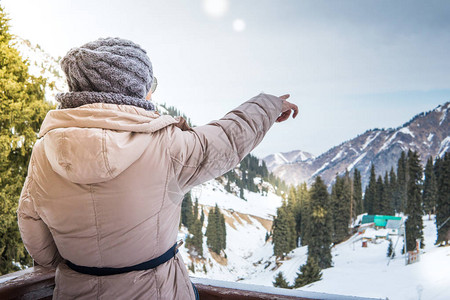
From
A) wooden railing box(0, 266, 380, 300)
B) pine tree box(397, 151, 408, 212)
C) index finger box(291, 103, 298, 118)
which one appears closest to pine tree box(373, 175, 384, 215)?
pine tree box(397, 151, 408, 212)

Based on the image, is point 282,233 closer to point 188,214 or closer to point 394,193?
point 188,214

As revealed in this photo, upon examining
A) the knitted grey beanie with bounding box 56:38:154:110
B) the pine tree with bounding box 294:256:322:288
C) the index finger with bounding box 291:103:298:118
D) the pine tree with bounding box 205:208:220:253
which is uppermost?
the knitted grey beanie with bounding box 56:38:154:110

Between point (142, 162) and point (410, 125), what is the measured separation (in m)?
154

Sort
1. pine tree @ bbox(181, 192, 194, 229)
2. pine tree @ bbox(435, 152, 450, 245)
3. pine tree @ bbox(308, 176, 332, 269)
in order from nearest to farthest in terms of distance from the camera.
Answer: pine tree @ bbox(435, 152, 450, 245) < pine tree @ bbox(308, 176, 332, 269) < pine tree @ bbox(181, 192, 194, 229)

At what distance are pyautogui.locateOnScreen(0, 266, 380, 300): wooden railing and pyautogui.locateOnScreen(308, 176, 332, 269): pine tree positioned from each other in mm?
36101

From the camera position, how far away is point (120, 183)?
0.81 m

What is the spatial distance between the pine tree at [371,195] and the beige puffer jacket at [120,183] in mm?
52704

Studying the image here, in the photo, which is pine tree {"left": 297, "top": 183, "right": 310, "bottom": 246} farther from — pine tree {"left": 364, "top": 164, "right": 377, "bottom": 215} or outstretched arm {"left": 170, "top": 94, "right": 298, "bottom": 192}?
outstretched arm {"left": 170, "top": 94, "right": 298, "bottom": 192}

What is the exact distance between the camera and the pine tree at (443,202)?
3391 centimetres

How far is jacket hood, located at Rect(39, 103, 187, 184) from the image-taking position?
29.4 inches

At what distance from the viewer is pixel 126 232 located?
842 mm

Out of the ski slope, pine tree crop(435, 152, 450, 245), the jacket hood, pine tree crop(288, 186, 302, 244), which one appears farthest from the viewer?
pine tree crop(288, 186, 302, 244)

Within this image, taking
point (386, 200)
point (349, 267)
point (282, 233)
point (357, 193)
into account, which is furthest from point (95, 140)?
point (357, 193)

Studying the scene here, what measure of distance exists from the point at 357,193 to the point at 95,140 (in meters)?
56.0
